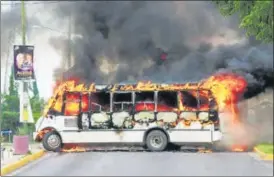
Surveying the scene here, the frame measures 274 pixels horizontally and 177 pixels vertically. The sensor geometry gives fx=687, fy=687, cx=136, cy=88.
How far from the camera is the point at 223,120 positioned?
2070 centimetres

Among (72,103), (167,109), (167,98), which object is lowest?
(167,109)

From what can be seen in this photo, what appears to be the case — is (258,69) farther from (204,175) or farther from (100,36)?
(204,175)

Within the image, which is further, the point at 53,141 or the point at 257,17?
the point at 53,141

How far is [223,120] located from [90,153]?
13.5 ft

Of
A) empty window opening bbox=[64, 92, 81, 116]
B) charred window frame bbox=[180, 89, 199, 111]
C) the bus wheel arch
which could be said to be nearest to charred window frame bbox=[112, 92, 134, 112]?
the bus wheel arch

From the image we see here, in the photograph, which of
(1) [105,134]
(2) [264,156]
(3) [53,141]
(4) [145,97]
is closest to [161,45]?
(4) [145,97]

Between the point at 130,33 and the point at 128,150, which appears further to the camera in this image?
the point at 130,33

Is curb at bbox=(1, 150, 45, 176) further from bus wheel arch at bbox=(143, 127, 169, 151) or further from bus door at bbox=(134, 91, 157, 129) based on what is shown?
bus wheel arch at bbox=(143, 127, 169, 151)

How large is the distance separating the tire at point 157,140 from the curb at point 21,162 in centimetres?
322

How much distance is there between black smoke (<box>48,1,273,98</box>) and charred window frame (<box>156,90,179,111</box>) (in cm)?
126

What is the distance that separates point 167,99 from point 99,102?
207cm

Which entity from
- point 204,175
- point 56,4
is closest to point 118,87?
point 56,4

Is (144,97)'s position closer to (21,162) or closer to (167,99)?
(167,99)

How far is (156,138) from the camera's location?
20.7 metres
